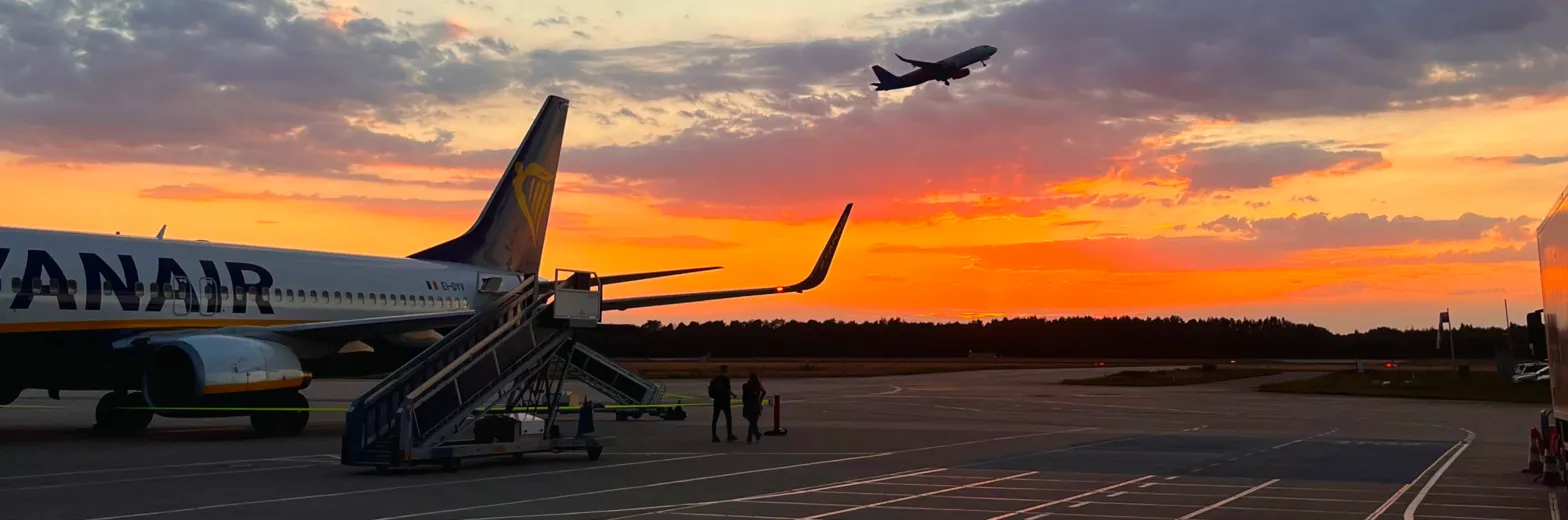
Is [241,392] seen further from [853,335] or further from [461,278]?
[853,335]

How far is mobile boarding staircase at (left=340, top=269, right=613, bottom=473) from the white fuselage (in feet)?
21.5

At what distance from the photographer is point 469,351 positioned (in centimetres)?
2047

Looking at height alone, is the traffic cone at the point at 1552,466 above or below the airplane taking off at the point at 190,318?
below

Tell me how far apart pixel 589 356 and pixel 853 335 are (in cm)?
12760

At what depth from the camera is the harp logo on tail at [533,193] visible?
3612cm

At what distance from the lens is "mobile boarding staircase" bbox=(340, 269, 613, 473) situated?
Result: 60.9 ft

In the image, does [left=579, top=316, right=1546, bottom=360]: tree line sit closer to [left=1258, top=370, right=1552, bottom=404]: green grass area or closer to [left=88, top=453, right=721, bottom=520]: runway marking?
[left=1258, top=370, right=1552, bottom=404]: green grass area

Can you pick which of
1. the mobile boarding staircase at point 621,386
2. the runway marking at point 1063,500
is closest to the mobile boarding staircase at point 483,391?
the runway marking at point 1063,500

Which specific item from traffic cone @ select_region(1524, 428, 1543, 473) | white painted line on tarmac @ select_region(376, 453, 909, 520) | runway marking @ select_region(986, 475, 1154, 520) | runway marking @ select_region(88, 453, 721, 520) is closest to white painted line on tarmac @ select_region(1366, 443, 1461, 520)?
traffic cone @ select_region(1524, 428, 1543, 473)

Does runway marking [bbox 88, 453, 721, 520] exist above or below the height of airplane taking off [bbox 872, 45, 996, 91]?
below

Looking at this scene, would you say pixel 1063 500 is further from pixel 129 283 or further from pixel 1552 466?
pixel 129 283

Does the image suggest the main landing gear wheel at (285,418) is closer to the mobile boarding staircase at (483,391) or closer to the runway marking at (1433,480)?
the mobile boarding staircase at (483,391)

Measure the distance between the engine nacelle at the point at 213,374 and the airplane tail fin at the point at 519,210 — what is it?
33.3ft

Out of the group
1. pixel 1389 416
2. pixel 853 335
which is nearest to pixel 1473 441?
pixel 1389 416
